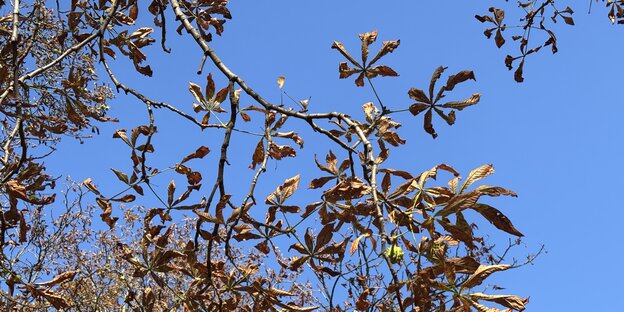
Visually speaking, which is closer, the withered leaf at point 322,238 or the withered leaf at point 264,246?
the withered leaf at point 322,238

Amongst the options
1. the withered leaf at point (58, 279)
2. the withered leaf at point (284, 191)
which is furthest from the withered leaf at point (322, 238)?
the withered leaf at point (58, 279)

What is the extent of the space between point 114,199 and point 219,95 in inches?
18.3

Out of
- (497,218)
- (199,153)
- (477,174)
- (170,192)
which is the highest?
(199,153)

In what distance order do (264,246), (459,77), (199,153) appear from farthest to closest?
(199,153) → (264,246) → (459,77)

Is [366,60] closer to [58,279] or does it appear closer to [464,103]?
[464,103]

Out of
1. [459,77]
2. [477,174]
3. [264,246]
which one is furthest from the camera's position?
[264,246]

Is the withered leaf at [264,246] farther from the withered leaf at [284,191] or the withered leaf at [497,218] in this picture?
the withered leaf at [497,218]

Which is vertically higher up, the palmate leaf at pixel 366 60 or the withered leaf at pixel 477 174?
the palmate leaf at pixel 366 60

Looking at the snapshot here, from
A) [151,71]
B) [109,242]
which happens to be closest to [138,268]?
[151,71]

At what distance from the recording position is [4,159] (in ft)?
7.15

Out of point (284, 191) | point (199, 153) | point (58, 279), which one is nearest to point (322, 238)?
point (284, 191)

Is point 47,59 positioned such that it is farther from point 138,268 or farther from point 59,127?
point 138,268

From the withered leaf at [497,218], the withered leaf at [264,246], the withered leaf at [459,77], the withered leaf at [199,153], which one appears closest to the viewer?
the withered leaf at [497,218]

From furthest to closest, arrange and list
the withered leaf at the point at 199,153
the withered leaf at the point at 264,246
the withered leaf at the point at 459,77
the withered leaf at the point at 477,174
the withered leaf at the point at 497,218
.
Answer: the withered leaf at the point at 199,153, the withered leaf at the point at 264,246, the withered leaf at the point at 459,77, the withered leaf at the point at 477,174, the withered leaf at the point at 497,218
